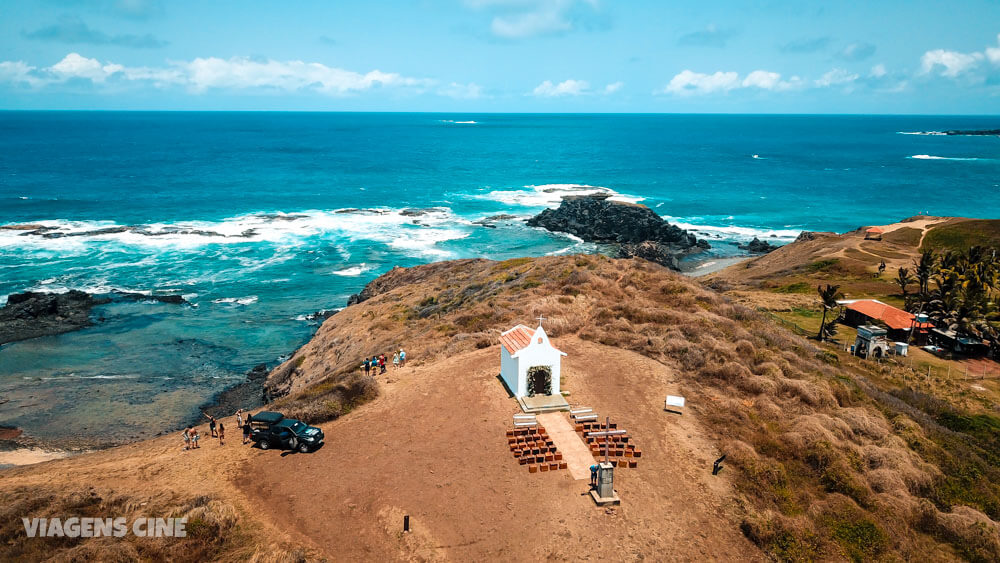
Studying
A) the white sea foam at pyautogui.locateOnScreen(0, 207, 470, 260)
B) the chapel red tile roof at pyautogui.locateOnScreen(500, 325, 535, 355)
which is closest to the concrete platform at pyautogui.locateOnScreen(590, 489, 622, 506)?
the chapel red tile roof at pyautogui.locateOnScreen(500, 325, 535, 355)

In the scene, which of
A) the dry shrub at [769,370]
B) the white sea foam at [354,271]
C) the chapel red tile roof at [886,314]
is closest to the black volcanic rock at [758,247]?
the chapel red tile roof at [886,314]

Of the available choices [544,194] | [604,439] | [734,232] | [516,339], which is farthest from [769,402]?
[544,194]

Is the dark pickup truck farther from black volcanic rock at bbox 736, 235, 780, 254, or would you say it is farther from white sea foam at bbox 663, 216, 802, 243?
white sea foam at bbox 663, 216, 802, 243

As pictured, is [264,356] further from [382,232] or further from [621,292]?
[382,232]

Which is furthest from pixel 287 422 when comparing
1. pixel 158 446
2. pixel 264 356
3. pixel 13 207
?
pixel 13 207

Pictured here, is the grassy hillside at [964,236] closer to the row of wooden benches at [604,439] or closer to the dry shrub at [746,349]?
the dry shrub at [746,349]

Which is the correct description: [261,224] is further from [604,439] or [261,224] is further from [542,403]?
[604,439]
